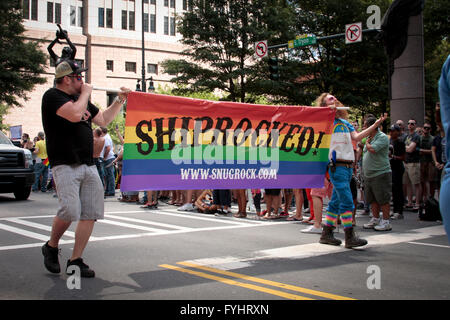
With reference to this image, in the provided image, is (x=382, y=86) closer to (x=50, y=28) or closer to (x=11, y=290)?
(x=11, y=290)

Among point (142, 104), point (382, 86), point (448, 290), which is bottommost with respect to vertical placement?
point (448, 290)

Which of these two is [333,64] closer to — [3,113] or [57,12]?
[3,113]

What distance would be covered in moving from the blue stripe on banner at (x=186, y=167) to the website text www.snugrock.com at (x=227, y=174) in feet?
0.14

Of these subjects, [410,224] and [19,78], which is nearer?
[410,224]

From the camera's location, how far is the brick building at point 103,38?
6444 centimetres

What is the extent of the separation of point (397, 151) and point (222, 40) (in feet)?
76.8

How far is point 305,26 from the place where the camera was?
3238 cm

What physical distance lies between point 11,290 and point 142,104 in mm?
2533

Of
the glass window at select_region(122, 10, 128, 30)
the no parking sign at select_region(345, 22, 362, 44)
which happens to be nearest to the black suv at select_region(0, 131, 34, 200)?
the no parking sign at select_region(345, 22, 362, 44)

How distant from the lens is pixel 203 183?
669cm

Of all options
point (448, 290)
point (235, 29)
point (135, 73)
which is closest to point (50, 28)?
point (135, 73)

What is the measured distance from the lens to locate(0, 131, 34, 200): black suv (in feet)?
46.9

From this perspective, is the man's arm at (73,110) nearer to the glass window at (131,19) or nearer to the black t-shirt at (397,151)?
the black t-shirt at (397,151)
